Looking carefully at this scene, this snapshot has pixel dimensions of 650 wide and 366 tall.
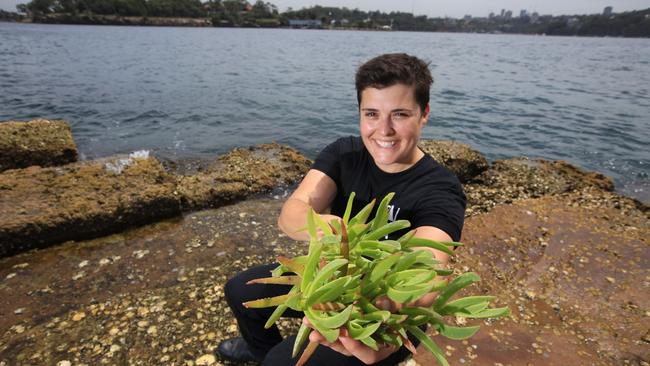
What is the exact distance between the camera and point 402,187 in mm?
2660

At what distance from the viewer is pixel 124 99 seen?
1764cm

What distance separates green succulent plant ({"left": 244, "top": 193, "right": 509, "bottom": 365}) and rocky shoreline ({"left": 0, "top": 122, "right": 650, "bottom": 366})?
7.15 feet

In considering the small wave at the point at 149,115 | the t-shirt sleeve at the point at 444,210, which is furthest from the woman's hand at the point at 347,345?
the small wave at the point at 149,115

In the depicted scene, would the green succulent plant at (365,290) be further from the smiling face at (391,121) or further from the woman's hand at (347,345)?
the smiling face at (391,121)

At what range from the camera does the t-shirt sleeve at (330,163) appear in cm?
299

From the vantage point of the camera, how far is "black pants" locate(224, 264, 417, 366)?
209cm

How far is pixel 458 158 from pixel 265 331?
7267 millimetres

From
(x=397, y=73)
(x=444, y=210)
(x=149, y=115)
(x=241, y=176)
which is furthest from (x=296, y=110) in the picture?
(x=444, y=210)

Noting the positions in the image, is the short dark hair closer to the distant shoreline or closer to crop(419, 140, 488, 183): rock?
crop(419, 140, 488, 183): rock

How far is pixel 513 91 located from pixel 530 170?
15331mm

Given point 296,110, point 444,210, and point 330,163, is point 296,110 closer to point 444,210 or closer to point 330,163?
point 330,163

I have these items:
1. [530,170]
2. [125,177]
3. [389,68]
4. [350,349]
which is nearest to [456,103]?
[530,170]

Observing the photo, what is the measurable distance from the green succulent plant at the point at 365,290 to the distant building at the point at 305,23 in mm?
159441

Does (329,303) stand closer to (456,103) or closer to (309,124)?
(309,124)
